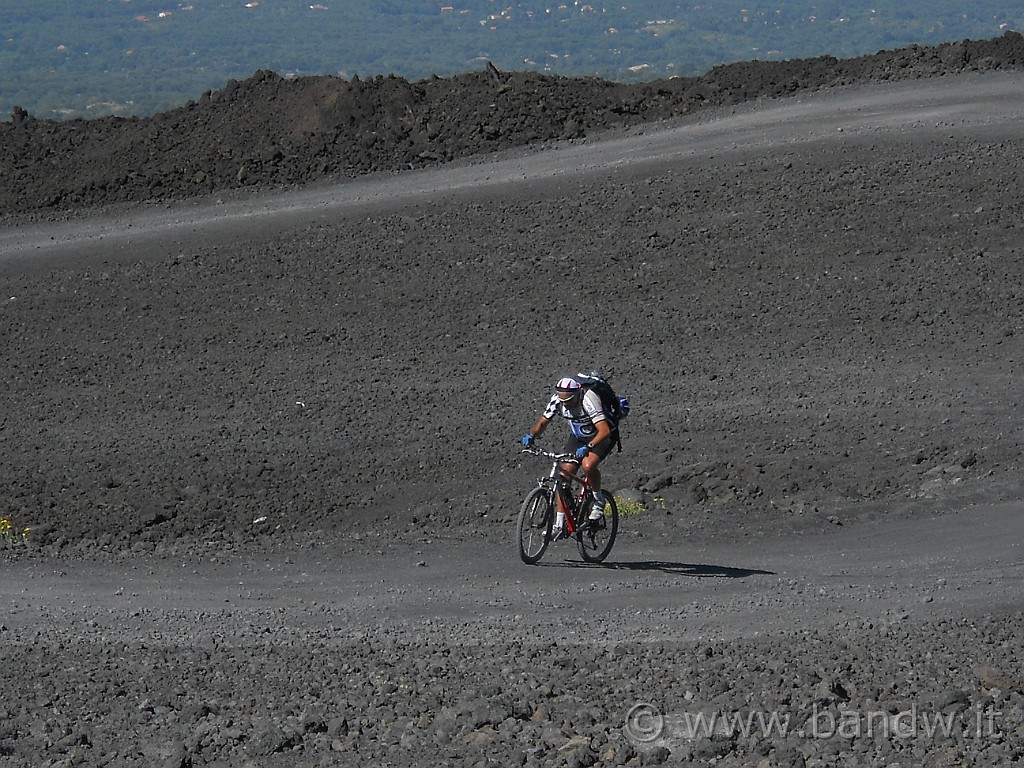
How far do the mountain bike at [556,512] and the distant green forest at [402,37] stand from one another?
3770 centimetres

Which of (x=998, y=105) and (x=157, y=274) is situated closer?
(x=157, y=274)

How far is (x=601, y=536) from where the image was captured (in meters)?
11.5

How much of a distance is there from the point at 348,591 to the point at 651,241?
33.2 feet

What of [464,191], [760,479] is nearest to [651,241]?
[464,191]

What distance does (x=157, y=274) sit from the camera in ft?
64.7

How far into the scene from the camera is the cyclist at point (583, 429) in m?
10.9

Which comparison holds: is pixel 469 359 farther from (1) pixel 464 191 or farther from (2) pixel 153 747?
(2) pixel 153 747

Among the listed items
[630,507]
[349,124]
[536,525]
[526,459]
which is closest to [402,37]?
[349,124]

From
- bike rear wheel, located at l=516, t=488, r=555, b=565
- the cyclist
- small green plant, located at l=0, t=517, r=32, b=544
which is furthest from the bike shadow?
small green plant, located at l=0, t=517, r=32, b=544

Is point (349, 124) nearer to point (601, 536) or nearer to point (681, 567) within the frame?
point (601, 536)

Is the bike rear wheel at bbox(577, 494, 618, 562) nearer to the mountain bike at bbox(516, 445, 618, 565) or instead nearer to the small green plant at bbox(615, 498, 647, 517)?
the mountain bike at bbox(516, 445, 618, 565)

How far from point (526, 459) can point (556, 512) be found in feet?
10.6

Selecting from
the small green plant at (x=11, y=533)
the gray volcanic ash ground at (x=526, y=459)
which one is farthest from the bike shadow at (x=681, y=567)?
the small green plant at (x=11, y=533)

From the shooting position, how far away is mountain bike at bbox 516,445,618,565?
11.1 m
